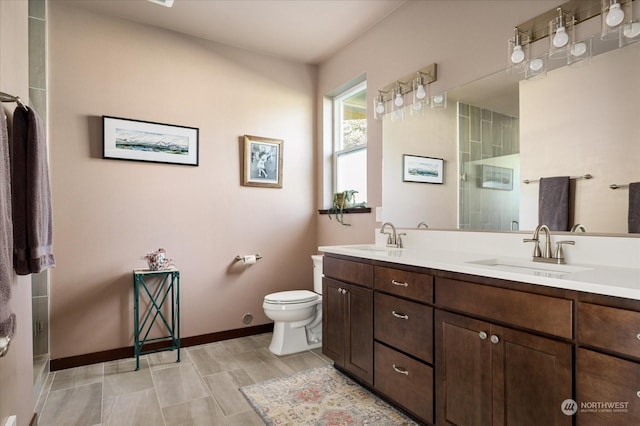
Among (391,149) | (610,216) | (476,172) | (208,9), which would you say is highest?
(208,9)

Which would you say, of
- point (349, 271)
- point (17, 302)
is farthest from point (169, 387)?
point (349, 271)

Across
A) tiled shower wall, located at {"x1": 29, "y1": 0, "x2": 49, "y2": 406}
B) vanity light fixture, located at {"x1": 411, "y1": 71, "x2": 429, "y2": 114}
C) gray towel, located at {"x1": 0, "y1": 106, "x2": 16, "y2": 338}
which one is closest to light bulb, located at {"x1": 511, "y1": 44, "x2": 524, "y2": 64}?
vanity light fixture, located at {"x1": 411, "y1": 71, "x2": 429, "y2": 114}

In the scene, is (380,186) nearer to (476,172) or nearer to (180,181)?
(476,172)

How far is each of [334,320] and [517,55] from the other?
193 cm

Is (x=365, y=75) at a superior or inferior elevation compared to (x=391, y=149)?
superior

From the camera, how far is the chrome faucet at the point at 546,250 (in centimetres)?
168

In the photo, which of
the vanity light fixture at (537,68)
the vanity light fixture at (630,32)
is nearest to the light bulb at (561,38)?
the vanity light fixture at (537,68)

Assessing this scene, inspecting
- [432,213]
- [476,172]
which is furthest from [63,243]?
[476,172]

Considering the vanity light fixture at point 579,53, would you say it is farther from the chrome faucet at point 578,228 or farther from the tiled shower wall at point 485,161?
the chrome faucet at point 578,228

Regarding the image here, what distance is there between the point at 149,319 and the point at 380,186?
221cm

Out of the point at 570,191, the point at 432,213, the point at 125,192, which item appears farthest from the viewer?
the point at 125,192

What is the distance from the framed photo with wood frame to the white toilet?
1117mm

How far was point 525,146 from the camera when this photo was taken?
191 cm

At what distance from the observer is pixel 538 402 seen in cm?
128
